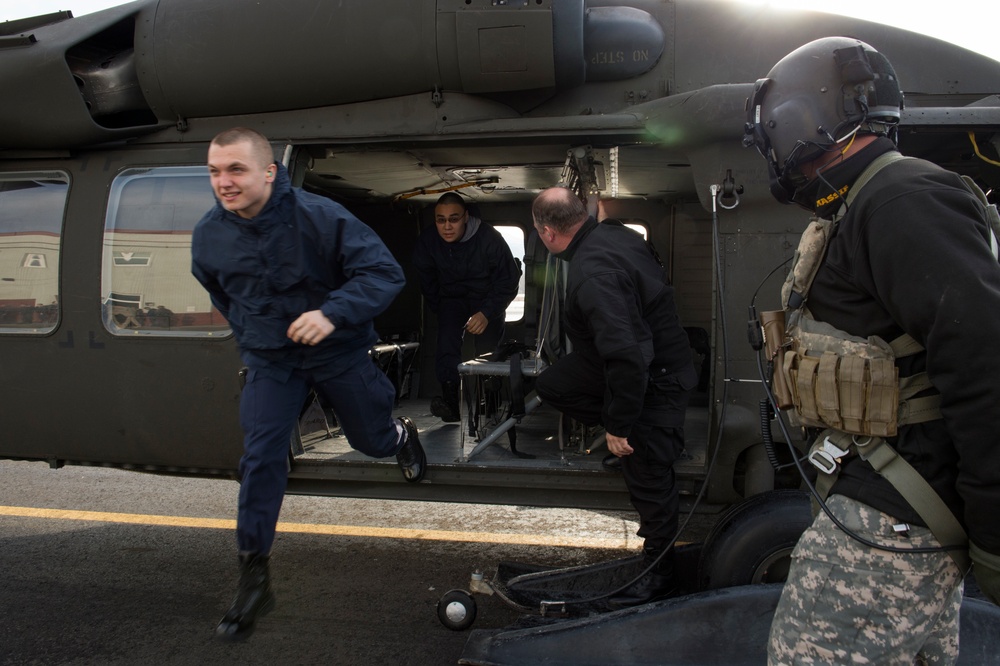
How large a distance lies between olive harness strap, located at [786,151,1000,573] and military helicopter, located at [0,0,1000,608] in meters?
1.44

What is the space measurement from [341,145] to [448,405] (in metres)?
2.33

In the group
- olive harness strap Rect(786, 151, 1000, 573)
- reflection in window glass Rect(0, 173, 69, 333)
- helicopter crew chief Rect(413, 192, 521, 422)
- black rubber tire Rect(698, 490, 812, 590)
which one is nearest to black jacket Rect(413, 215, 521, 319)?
helicopter crew chief Rect(413, 192, 521, 422)

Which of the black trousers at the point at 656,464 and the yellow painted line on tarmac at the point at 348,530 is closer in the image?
the black trousers at the point at 656,464

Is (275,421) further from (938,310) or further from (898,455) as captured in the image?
(938,310)

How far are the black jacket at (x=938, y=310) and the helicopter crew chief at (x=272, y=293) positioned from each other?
5.82ft

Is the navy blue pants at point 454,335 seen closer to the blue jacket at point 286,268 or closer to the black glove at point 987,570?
the blue jacket at point 286,268

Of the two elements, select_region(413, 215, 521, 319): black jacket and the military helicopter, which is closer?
the military helicopter

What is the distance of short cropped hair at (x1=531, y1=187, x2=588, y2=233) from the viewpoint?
3.41 meters

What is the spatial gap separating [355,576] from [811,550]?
10.7 ft

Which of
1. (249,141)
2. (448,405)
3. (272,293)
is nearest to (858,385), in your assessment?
(272,293)

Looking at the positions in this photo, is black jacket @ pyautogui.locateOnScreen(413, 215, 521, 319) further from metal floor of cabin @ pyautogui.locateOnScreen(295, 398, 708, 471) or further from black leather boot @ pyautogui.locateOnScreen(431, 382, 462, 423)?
metal floor of cabin @ pyautogui.locateOnScreen(295, 398, 708, 471)

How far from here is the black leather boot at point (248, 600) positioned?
2.63 m

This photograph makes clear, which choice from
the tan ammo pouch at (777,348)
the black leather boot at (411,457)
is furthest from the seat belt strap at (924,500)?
the black leather boot at (411,457)

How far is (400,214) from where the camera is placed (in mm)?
6930
